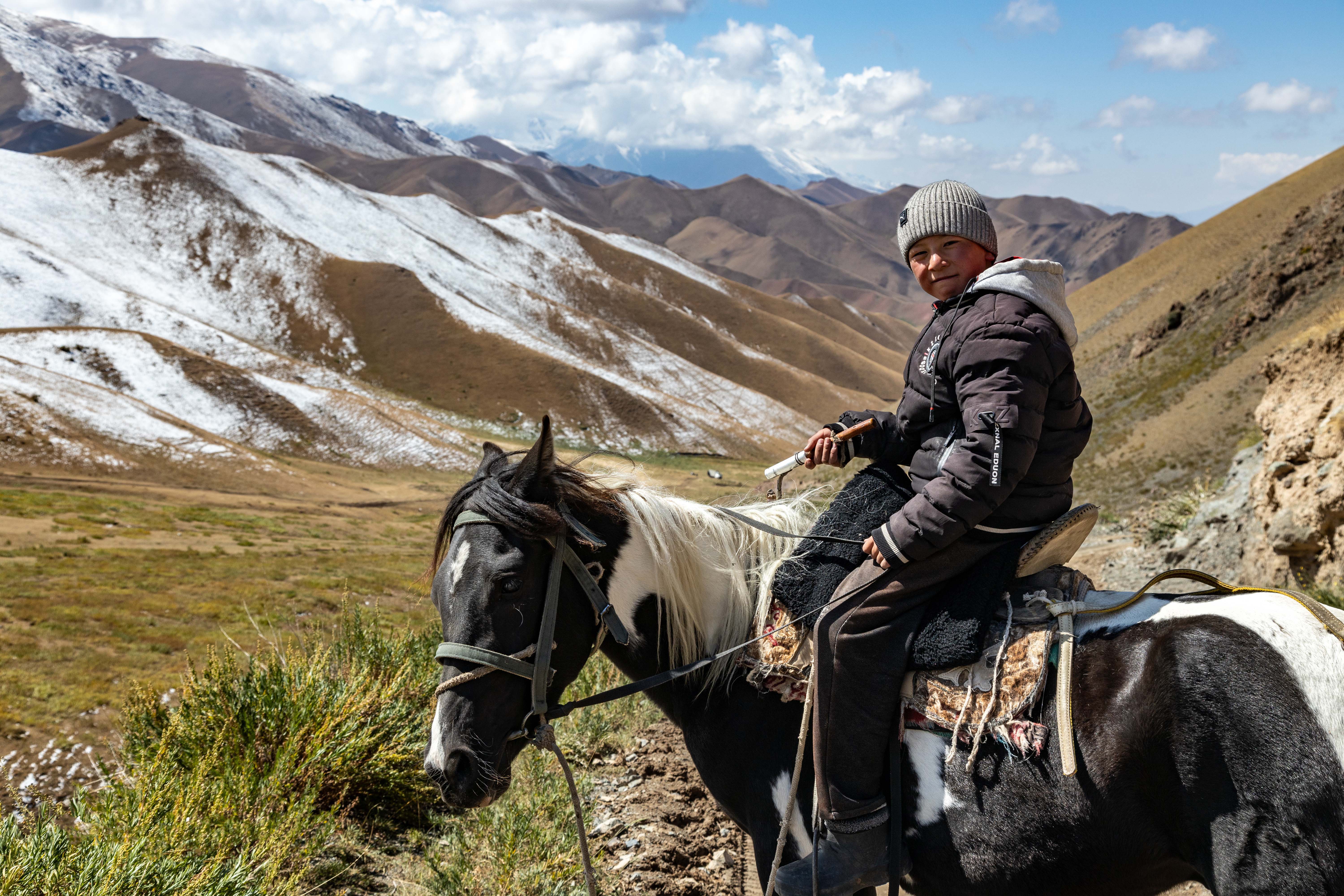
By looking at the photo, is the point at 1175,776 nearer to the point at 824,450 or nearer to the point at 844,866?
the point at 844,866

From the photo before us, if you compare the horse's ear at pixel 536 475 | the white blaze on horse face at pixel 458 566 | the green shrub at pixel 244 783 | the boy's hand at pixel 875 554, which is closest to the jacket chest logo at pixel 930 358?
the boy's hand at pixel 875 554

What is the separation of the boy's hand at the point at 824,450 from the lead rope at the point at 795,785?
97 centimetres

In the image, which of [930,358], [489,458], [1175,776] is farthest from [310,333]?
[1175,776]

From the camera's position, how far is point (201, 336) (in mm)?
51594

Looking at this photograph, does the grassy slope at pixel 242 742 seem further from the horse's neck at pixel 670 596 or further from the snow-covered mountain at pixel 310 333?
the snow-covered mountain at pixel 310 333

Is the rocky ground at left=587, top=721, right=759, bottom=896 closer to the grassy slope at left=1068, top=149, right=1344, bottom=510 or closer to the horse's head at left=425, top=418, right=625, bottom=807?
the horse's head at left=425, top=418, right=625, bottom=807

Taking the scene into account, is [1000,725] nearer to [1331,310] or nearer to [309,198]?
[1331,310]

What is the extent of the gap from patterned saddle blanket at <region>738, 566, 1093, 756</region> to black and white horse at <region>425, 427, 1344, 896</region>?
7 centimetres

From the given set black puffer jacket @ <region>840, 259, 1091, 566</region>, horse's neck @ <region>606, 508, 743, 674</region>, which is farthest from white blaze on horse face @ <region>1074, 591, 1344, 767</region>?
horse's neck @ <region>606, 508, 743, 674</region>

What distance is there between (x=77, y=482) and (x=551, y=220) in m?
97.7

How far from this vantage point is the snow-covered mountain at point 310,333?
39.9m

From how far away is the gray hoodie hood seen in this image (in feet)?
8.57

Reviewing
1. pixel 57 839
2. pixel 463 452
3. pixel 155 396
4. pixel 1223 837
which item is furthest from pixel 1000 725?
pixel 155 396

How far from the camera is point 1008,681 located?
254cm
